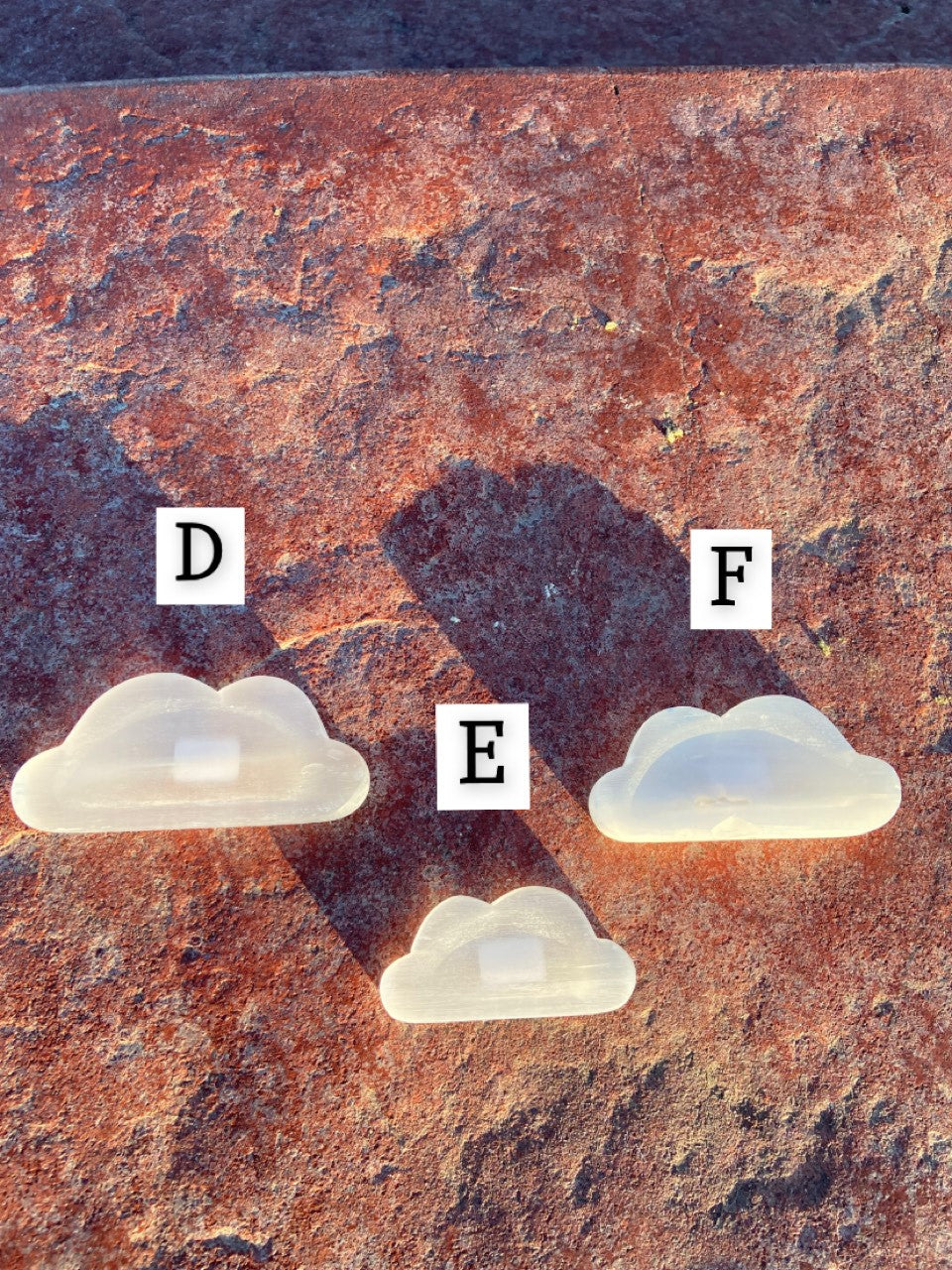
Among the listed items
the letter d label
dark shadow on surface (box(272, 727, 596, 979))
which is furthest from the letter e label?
the letter d label

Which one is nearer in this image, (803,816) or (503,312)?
(803,816)

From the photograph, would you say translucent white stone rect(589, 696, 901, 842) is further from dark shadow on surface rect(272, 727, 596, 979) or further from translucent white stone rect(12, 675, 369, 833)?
translucent white stone rect(12, 675, 369, 833)

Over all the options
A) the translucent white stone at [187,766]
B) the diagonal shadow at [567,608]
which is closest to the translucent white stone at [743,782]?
the diagonal shadow at [567,608]

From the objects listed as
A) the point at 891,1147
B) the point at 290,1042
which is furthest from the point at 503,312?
the point at 891,1147

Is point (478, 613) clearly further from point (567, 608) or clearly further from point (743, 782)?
point (743, 782)

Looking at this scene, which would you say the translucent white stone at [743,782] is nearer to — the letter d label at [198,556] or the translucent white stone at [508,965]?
the translucent white stone at [508,965]

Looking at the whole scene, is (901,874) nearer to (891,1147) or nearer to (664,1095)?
(891,1147)

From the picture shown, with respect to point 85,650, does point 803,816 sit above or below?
below

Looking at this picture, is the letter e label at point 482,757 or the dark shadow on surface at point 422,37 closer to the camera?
the letter e label at point 482,757
